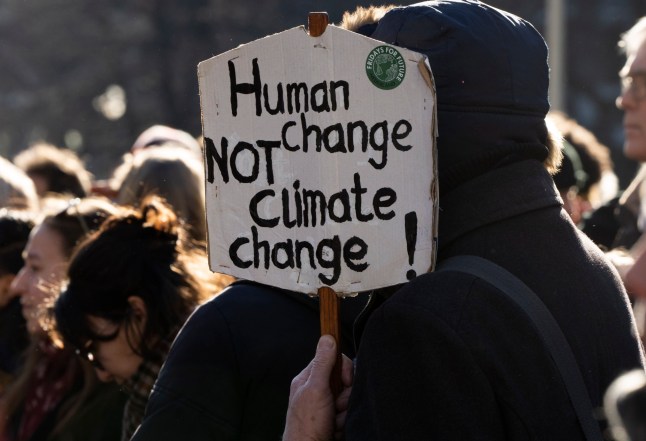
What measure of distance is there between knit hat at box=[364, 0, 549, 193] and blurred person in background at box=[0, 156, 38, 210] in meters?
3.75

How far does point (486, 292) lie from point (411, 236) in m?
0.28

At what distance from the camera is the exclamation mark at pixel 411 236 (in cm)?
214

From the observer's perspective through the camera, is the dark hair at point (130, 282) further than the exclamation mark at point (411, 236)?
Yes

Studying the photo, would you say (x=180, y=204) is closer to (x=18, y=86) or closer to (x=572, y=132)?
(x=572, y=132)

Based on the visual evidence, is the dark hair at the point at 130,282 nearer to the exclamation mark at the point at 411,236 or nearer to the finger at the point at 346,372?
the finger at the point at 346,372

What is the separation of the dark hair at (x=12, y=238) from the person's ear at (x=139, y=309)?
1.72 metres

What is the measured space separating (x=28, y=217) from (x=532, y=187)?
3310mm

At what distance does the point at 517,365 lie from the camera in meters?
1.90

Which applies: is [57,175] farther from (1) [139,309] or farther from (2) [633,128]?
(2) [633,128]

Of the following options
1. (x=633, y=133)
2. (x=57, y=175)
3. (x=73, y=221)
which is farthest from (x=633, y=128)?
(x=57, y=175)

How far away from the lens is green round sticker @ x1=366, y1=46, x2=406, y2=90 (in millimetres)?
2141

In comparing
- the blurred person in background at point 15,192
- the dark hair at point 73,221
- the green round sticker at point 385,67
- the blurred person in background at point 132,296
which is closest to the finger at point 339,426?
the green round sticker at point 385,67

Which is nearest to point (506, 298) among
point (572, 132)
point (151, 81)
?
point (572, 132)

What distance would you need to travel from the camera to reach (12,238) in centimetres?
496
